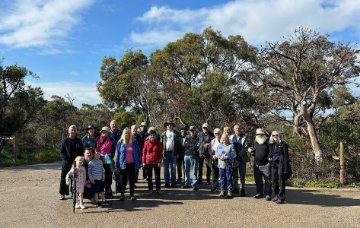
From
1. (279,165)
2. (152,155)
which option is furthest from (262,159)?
(152,155)

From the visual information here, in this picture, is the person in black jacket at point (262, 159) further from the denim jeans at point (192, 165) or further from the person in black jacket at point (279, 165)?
the denim jeans at point (192, 165)

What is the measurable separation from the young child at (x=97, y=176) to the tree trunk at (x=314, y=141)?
245 inches

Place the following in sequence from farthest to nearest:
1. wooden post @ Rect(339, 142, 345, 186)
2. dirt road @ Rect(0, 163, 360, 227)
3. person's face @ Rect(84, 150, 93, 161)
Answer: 1. wooden post @ Rect(339, 142, 345, 186)
2. person's face @ Rect(84, 150, 93, 161)
3. dirt road @ Rect(0, 163, 360, 227)

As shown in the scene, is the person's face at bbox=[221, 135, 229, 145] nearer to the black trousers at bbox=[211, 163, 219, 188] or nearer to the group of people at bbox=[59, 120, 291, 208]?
the group of people at bbox=[59, 120, 291, 208]

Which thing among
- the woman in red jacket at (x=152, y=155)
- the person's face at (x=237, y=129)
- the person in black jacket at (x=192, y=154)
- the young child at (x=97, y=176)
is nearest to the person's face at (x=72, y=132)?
the young child at (x=97, y=176)

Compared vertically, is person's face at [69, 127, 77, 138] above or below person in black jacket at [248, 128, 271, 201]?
above

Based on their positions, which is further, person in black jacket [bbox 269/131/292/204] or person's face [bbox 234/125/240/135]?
person's face [bbox 234/125/240/135]

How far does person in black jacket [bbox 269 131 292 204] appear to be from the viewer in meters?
7.93

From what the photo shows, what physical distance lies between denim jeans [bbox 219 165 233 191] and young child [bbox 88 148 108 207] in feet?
8.59

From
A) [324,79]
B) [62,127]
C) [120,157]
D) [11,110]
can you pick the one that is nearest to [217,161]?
[120,157]

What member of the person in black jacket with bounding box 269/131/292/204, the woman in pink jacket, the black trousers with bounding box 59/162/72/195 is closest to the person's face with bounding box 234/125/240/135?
the person in black jacket with bounding box 269/131/292/204

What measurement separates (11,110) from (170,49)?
47.6ft

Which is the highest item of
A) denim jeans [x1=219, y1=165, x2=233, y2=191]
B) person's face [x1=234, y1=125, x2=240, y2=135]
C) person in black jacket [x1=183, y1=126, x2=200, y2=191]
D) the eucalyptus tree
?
the eucalyptus tree

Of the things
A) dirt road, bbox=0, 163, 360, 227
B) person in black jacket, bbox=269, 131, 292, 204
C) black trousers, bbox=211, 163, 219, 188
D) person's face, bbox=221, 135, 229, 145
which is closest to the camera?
dirt road, bbox=0, 163, 360, 227
